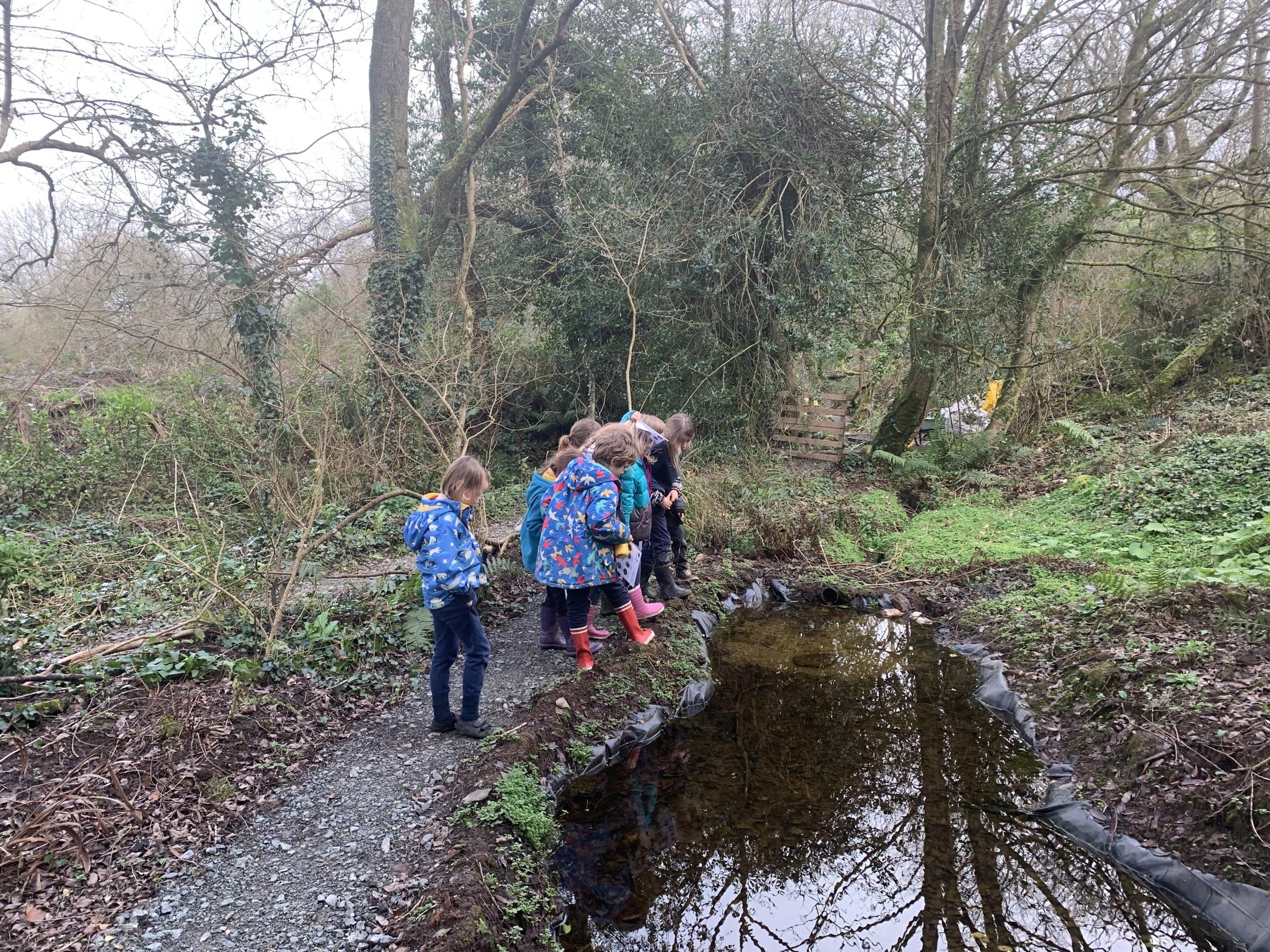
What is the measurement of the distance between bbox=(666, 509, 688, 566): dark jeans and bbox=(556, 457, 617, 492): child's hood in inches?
69.4

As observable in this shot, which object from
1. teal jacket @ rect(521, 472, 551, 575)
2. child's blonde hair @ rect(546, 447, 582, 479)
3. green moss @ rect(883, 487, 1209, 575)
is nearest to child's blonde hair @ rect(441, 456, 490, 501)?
child's blonde hair @ rect(546, 447, 582, 479)

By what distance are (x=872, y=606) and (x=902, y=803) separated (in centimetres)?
322

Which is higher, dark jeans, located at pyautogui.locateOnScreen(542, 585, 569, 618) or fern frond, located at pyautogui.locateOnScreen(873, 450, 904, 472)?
fern frond, located at pyautogui.locateOnScreen(873, 450, 904, 472)

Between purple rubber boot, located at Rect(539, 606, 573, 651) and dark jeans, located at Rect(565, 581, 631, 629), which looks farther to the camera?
purple rubber boot, located at Rect(539, 606, 573, 651)

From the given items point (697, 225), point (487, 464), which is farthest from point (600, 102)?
point (487, 464)

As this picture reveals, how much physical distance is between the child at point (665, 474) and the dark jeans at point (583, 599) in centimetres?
101

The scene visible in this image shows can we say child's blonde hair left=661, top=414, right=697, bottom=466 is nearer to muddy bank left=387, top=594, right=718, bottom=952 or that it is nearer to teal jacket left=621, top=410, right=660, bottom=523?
teal jacket left=621, top=410, right=660, bottom=523

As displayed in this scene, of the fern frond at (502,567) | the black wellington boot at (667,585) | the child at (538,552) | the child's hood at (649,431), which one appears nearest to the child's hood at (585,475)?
the child at (538,552)

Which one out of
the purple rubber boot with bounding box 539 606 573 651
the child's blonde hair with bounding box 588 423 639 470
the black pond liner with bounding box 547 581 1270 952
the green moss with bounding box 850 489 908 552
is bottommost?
the black pond liner with bounding box 547 581 1270 952

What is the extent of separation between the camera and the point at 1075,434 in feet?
35.0

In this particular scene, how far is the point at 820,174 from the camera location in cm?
1005

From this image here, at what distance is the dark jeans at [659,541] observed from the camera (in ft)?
19.8

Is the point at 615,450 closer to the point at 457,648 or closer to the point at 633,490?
Result: the point at 633,490

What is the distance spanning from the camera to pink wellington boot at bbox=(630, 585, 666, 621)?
5766mm
